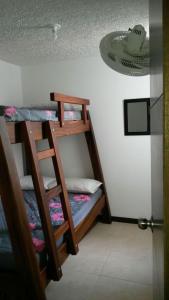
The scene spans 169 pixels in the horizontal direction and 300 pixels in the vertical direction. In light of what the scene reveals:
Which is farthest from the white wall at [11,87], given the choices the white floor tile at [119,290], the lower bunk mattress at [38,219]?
the white floor tile at [119,290]

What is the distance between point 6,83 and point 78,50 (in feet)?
3.84

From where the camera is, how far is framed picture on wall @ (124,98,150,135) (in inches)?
118

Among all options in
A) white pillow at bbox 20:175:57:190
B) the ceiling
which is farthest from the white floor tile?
the ceiling

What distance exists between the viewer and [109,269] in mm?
2273

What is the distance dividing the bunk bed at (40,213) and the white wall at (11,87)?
3.73 feet

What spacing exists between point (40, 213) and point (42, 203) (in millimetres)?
88

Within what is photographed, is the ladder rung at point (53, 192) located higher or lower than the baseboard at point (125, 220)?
higher

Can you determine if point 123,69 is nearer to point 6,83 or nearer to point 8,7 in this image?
point 8,7

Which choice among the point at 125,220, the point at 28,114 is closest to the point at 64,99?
the point at 28,114

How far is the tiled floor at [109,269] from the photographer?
6.39 feet

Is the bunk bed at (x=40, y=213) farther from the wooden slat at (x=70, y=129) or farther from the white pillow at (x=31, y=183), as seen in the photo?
the white pillow at (x=31, y=183)

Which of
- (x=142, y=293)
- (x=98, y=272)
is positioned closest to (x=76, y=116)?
(x=98, y=272)

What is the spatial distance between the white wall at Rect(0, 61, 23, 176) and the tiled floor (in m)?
1.65

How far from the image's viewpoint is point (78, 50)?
2.85 metres
